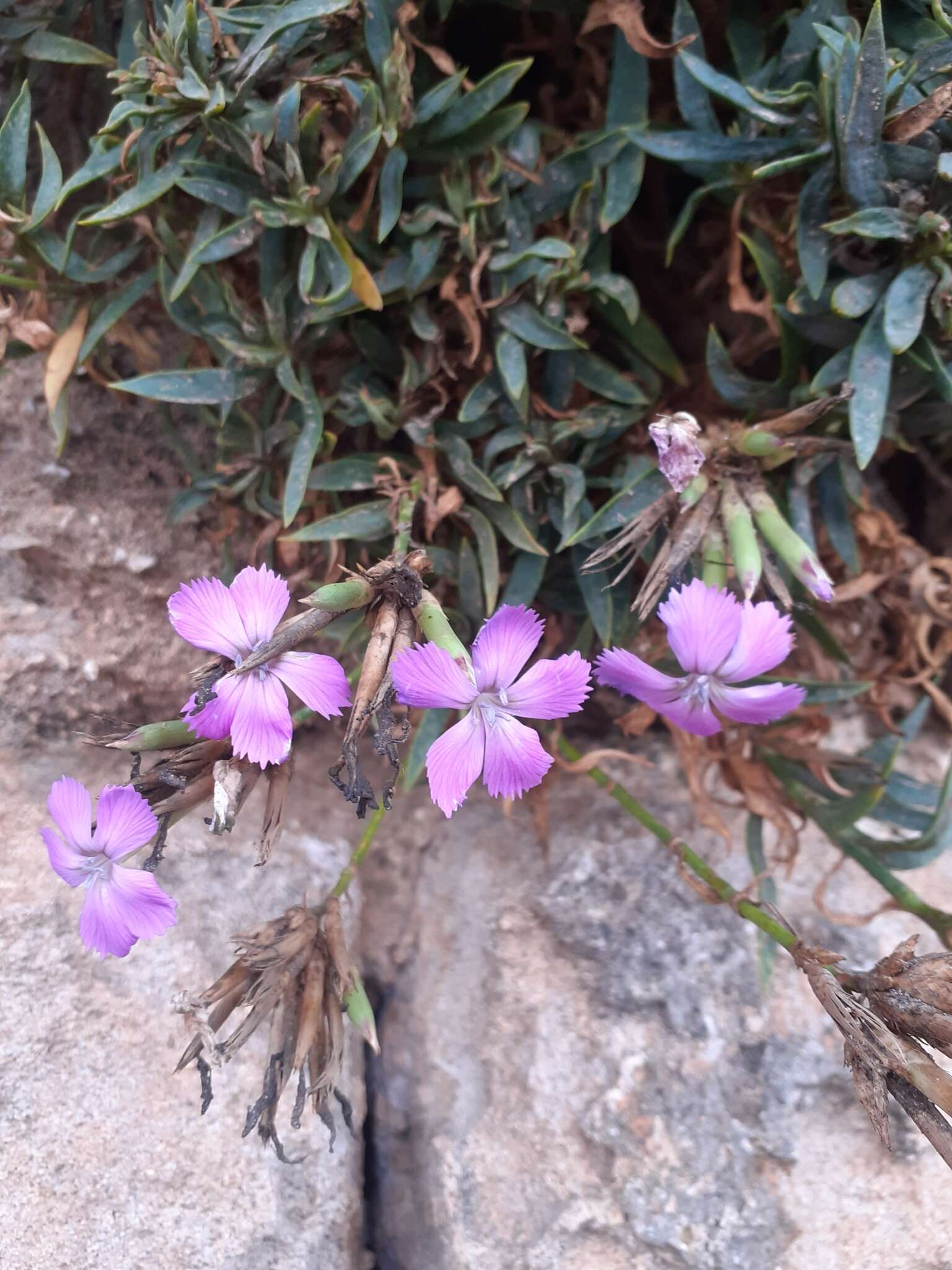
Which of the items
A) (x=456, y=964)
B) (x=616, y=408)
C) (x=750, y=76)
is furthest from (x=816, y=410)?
(x=456, y=964)

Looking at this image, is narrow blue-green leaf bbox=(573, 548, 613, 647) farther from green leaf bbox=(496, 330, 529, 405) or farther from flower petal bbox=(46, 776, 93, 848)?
flower petal bbox=(46, 776, 93, 848)

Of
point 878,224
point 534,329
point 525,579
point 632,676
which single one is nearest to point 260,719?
point 632,676

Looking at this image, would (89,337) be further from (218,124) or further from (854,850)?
(854,850)

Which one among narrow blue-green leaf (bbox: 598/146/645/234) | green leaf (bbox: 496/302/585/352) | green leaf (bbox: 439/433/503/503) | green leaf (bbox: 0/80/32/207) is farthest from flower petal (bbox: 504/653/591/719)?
green leaf (bbox: 0/80/32/207)

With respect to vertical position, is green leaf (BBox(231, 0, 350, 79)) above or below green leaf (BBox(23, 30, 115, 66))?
above

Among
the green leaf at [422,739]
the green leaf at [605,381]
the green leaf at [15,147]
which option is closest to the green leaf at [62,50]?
the green leaf at [15,147]

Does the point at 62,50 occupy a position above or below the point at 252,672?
above

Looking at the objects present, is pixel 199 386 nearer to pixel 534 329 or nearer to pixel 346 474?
pixel 346 474
